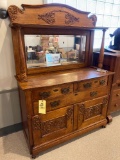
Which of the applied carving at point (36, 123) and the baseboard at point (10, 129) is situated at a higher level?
the applied carving at point (36, 123)

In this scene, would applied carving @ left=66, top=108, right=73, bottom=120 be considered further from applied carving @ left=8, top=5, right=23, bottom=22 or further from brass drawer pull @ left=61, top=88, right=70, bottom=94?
applied carving @ left=8, top=5, right=23, bottom=22

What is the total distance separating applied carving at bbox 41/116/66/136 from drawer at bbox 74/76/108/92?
0.38m

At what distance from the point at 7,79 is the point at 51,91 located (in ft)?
2.07

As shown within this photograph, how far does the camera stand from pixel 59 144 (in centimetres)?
163

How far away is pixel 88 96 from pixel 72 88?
28cm

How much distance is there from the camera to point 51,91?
1.31m

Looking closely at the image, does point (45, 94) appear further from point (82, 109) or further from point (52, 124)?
point (82, 109)

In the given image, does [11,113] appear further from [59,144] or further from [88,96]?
[88,96]

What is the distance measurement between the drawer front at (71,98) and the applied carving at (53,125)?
162 millimetres

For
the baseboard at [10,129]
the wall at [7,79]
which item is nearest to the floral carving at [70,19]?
the wall at [7,79]

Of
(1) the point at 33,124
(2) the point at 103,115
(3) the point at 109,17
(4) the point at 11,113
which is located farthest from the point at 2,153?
(3) the point at 109,17

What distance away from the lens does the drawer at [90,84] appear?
4.77ft

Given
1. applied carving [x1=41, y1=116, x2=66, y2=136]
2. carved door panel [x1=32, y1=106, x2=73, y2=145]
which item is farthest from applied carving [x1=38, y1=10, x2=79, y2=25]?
applied carving [x1=41, y1=116, x2=66, y2=136]

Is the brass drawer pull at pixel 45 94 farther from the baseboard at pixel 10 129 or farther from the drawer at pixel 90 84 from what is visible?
the baseboard at pixel 10 129
